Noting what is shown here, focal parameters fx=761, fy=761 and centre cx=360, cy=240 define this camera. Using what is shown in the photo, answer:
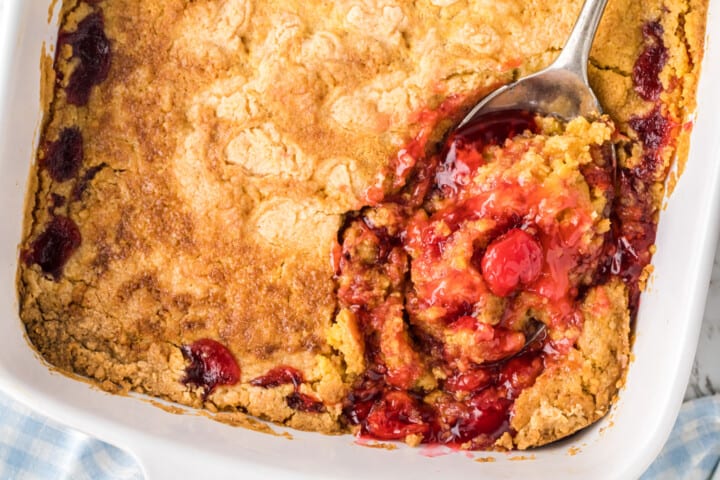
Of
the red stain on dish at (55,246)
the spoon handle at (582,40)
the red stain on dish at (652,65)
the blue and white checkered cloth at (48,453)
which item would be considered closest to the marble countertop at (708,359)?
the red stain on dish at (652,65)

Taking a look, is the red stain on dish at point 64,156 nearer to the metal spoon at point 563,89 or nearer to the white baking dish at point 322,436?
the white baking dish at point 322,436

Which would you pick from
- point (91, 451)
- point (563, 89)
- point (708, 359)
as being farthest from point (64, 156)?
point (708, 359)

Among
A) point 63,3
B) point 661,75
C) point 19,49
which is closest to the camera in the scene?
point 19,49

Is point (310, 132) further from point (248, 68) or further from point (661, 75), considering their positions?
point (661, 75)

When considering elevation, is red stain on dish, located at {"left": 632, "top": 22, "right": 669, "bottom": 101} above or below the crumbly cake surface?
above

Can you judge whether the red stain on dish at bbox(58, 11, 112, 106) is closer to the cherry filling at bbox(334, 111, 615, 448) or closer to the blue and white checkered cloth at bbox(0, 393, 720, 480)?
the cherry filling at bbox(334, 111, 615, 448)

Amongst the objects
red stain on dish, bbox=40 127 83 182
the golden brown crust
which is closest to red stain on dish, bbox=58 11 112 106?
red stain on dish, bbox=40 127 83 182

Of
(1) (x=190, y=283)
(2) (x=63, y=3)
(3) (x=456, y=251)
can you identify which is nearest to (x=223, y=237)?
(1) (x=190, y=283)
